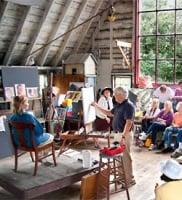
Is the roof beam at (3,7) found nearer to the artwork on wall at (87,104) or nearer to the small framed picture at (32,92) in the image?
the small framed picture at (32,92)

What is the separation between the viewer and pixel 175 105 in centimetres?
847

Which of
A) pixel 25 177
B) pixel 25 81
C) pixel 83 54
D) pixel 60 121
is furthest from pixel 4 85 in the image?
pixel 25 177

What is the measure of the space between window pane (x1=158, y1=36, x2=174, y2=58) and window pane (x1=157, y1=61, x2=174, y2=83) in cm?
17

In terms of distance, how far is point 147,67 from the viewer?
9375 millimetres

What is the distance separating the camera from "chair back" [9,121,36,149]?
16.8 feet

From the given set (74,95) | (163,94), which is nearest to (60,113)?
(74,95)

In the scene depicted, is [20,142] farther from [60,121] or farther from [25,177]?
[60,121]

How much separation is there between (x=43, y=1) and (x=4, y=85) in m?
1.82

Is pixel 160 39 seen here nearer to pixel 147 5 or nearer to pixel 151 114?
pixel 147 5

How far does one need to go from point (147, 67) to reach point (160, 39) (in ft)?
2.41

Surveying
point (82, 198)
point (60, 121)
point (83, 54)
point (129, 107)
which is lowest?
point (82, 198)

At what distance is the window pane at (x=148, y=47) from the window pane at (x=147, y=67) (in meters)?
0.12

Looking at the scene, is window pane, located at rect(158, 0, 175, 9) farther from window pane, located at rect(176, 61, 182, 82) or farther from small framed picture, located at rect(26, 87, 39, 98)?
small framed picture, located at rect(26, 87, 39, 98)

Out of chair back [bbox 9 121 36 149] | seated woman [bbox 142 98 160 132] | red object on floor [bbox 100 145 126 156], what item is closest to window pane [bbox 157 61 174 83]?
seated woman [bbox 142 98 160 132]
